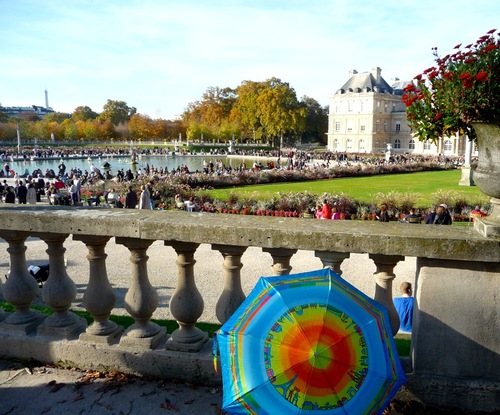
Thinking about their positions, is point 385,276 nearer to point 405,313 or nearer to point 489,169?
point 489,169

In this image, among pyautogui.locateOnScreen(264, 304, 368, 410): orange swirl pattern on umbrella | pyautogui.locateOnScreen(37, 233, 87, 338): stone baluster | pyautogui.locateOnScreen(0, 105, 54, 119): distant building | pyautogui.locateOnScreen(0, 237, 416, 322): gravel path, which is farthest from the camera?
pyautogui.locateOnScreen(0, 105, 54, 119): distant building

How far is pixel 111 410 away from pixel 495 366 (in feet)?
7.05

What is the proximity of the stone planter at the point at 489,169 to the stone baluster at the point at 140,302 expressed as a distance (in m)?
1.96

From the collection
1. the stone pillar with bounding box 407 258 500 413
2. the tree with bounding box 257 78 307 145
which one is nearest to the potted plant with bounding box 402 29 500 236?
the stone pillar with bounding box 407 258 500 413

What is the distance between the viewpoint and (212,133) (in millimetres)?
100312

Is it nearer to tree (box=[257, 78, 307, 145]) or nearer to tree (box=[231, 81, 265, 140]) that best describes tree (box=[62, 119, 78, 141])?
tree (box=[231, 81, 265, 140])

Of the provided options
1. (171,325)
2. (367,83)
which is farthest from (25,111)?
(171,325)

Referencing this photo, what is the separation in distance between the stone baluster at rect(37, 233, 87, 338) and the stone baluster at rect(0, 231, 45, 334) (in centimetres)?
15

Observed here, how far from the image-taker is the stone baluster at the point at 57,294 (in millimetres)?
3105

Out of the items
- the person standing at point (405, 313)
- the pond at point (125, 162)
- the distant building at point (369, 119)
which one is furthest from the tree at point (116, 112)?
the person standing at point (405, 313)

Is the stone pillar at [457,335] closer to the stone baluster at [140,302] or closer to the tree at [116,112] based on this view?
the stone baluster at [140,302]

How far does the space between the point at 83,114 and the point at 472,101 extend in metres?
135

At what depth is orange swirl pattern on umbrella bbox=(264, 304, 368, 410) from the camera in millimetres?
1870

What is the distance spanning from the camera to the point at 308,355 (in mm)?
1887
